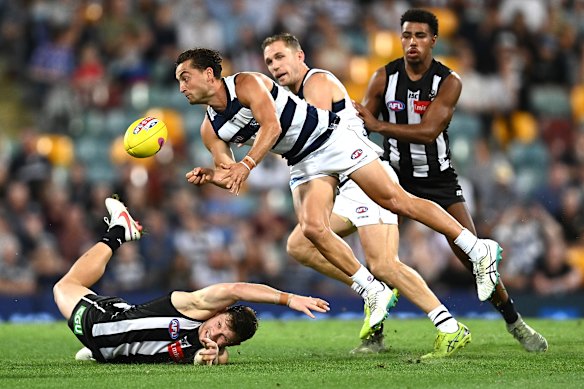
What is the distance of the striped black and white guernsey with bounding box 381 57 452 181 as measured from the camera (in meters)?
9.40

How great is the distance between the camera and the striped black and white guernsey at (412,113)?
9398mm

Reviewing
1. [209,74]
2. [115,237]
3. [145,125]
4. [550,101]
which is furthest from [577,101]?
[145,125]

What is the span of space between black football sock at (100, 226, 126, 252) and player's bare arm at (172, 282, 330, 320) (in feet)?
4.81

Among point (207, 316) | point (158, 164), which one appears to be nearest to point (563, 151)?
point (158, 164)

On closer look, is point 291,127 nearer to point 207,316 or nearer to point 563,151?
point 207,316

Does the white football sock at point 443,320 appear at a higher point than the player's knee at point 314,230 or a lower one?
lower

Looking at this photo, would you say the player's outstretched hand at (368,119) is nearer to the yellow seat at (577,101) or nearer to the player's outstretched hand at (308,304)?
the player's outstretched hand at (308,304)

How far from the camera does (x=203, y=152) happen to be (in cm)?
1619

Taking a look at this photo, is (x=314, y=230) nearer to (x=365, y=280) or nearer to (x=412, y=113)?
(x=365, y=280)

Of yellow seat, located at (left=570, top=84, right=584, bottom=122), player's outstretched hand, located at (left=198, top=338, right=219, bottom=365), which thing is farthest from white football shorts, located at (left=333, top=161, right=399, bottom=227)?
yellow seat, located at (left=570, top=84, right=584, bottom=122)

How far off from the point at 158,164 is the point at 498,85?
5.62 metres

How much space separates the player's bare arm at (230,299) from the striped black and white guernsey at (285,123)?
134 centimetres

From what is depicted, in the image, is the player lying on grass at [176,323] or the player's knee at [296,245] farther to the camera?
the player's knee at [296,245]

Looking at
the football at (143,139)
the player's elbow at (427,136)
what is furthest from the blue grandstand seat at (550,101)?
the football at (143,139)
